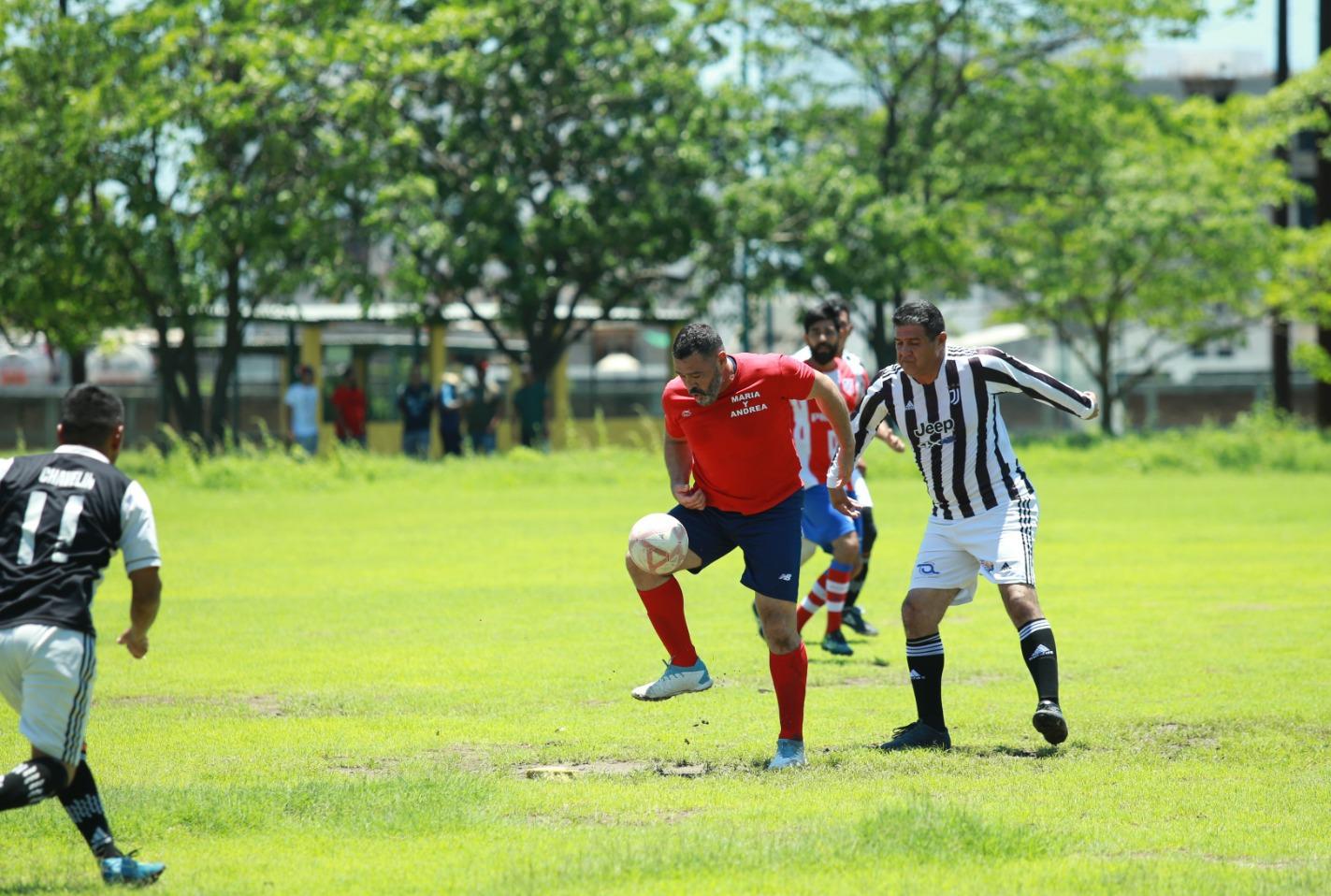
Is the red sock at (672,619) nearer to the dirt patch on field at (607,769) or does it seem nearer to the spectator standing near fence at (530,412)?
the dirt patch on field at (607,769)

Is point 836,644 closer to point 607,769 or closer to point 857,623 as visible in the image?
point 857,623

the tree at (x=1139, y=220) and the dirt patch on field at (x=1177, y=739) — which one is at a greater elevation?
the tree at (x=1139, y=220)

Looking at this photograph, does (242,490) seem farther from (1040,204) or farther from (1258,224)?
(1258,224)

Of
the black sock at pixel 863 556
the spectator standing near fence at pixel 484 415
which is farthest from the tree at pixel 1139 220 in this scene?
the black sock at pixel 863 556

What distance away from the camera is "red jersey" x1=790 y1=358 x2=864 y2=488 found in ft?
36.5

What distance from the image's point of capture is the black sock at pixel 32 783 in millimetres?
5121

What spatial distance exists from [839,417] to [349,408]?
968 inches

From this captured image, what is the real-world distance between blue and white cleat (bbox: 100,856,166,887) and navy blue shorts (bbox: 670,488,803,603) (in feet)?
10.0

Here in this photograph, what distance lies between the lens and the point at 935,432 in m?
7.92

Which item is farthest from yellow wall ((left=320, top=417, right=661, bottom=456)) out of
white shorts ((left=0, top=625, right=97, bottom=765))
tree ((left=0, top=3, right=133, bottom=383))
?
white shorts ((left=0, top=625, right=97, bottom=765))

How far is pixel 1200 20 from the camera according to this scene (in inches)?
1427

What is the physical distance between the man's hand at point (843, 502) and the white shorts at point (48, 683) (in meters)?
3.81

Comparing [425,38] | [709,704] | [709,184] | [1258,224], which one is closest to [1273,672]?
[709,704]

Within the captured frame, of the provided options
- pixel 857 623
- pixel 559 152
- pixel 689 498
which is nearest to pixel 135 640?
pixel 689 498
